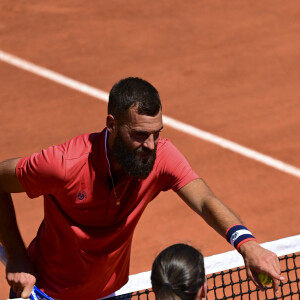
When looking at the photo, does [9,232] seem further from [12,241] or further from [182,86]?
[182,86]

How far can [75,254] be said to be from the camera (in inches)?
197

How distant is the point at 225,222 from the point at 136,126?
2.58 feet

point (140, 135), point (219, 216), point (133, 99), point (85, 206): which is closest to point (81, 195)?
point (85, 206)

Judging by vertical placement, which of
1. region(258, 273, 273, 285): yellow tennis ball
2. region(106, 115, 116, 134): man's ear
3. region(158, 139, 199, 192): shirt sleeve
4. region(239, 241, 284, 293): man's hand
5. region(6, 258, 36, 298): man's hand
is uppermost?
region(106, 115, 116, 134): man's ear

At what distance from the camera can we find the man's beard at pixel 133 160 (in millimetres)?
4602

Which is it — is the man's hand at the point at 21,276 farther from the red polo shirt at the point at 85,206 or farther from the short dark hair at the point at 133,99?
the short dark hair at the point at 133,99

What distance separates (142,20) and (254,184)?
505 centimetres

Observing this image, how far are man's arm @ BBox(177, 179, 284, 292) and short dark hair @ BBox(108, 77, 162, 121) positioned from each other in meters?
0.62

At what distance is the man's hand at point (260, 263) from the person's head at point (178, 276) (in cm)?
57

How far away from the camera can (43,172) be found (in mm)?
4668

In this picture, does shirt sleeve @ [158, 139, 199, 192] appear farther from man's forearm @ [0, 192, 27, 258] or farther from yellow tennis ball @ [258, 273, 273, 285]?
man's forearm @ [0, 192, 27, 258]

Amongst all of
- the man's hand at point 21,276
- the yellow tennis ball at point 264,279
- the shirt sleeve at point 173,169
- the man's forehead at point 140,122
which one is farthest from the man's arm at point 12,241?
the yellow tennis ball at point 264,279

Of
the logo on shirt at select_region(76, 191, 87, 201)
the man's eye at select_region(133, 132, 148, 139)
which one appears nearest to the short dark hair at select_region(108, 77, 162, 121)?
the man's eye at select_region(133, 132, 148, 139)

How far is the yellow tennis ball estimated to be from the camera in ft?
14.1
